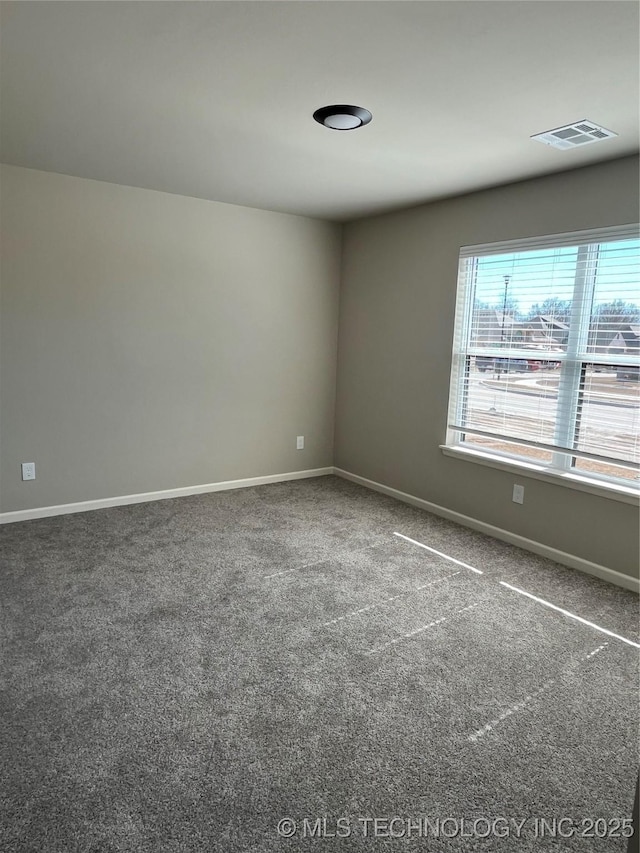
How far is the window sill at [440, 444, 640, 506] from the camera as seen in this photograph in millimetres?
3207

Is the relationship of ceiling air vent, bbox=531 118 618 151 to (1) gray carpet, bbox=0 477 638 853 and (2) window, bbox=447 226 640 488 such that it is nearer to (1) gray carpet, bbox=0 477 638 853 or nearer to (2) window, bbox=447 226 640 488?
(2) window, bbox=447 226 640 488

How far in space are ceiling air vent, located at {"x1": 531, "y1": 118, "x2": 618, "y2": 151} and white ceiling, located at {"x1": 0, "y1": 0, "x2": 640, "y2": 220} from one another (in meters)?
0.07

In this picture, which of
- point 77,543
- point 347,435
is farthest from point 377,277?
point 77,543

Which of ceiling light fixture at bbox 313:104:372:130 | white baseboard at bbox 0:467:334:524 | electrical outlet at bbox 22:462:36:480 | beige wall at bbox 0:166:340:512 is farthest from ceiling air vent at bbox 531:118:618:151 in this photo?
electrical outlet at bbox 22:462:36:480

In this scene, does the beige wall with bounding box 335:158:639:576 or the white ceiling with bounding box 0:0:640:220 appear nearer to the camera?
the white ceiling with bounding box 0:0:640:220

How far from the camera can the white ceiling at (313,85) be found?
1820 mm

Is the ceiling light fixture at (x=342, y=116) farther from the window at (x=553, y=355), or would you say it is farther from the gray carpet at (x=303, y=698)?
the gray carpet at (x=303, y=698)

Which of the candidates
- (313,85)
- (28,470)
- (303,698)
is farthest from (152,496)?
(313,85)

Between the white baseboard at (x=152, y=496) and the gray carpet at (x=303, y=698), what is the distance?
0.36 metres

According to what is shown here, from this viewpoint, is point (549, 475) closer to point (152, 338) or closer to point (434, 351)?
point (434, 351)

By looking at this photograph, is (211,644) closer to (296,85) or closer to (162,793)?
(162,793)

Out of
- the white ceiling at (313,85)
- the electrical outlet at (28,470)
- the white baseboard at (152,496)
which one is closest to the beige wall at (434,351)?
the white ceiling at (313,85)

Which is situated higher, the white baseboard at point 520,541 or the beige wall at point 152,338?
the beige wall at point 152,338

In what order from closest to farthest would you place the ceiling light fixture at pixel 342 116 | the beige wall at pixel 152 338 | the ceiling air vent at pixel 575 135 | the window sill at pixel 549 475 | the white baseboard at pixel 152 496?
the ceiling light fixture at pixel 342 116, the ceiling air vent at pixel 575 135, the window sill at pixel 549 475, the beige wall at pixel 152 338, the white baseboard at pixel 152 496
